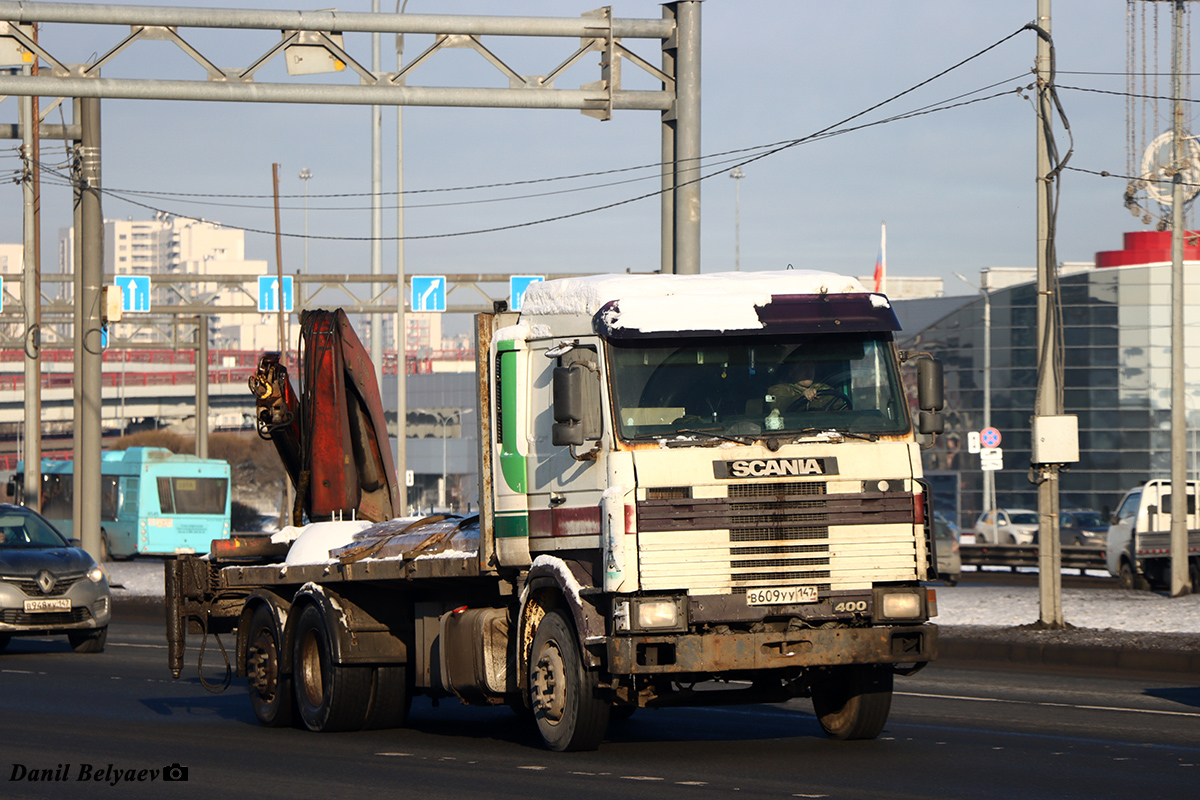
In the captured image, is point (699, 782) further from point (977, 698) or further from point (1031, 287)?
point (1031, 287)

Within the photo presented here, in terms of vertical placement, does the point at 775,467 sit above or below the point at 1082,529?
above

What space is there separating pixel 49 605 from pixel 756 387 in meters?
12.0

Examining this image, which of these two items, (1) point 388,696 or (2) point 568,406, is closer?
(2) point 568,406

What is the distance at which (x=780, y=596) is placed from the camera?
9617mm

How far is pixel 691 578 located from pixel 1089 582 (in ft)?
89.3

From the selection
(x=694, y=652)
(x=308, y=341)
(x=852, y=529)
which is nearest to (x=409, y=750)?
(x=694, y=652)

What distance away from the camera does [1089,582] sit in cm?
3472

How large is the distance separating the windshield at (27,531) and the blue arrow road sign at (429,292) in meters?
26.6

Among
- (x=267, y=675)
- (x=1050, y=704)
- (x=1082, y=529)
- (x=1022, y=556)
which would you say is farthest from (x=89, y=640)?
(x=1082, y=529)

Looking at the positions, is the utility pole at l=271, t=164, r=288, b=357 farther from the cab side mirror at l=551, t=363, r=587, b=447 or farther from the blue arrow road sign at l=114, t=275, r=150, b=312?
the cab side mirror at l=551, t=363, r=587, b=447

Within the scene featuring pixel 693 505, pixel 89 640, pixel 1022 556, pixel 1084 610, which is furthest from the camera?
pixel 1022 556

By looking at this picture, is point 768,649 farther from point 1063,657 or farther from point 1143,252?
point 1143,252
